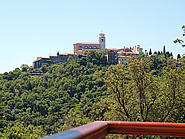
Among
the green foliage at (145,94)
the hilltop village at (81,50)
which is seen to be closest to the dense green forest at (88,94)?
the green foliage at (145,94)

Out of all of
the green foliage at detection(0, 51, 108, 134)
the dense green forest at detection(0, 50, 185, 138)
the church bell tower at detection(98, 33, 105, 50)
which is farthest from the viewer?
the church bell tower at detection(98, 33, 105, 50)

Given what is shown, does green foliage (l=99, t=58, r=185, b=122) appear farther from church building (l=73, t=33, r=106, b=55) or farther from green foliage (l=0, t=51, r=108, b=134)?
church building (l=73, t=33, r=106, b=55)

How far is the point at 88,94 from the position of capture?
69750 millimetres

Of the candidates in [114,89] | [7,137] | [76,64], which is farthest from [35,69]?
[114,89]

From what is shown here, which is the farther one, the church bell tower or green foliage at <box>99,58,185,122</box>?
the church bell tower

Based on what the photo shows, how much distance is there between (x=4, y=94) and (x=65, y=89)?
58.9ft

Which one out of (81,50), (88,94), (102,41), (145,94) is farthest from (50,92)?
(145,94)

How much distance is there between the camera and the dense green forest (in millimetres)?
11641

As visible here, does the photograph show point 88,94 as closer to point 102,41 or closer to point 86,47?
point 86,47

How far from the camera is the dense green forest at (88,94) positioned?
11641mm

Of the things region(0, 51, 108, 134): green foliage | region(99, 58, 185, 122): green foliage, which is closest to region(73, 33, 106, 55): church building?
region(0, 51, 108, 134): green foliage

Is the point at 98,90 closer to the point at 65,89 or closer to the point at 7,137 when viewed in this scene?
the point at 65,89

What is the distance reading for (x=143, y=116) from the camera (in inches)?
447

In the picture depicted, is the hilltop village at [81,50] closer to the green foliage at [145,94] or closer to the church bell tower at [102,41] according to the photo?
the church bell tower at [102,41]
